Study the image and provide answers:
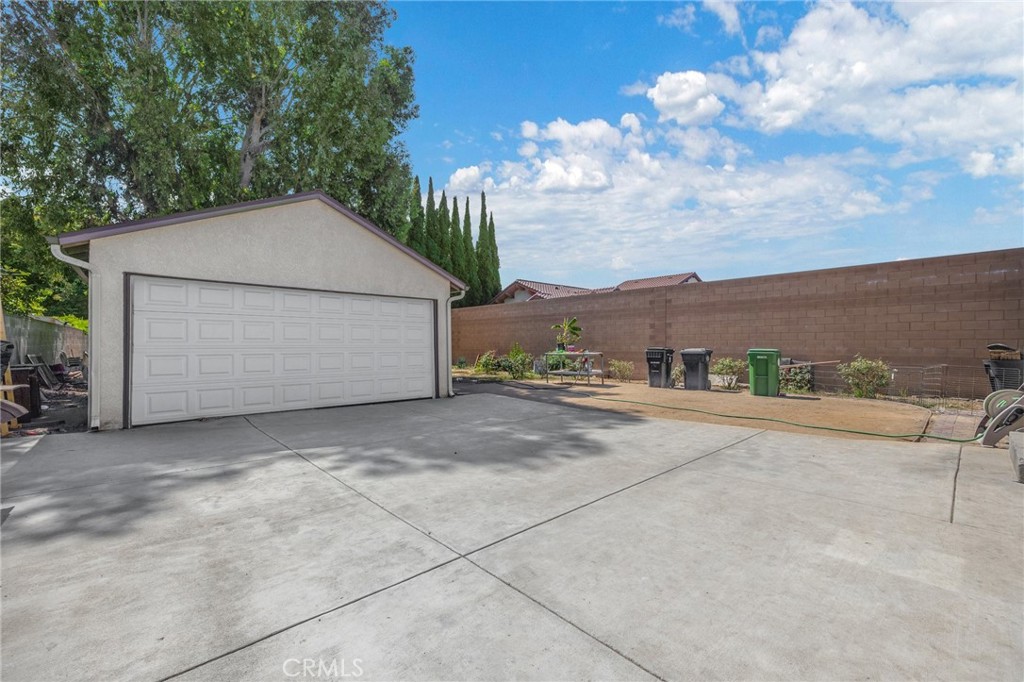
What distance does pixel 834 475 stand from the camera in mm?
4473

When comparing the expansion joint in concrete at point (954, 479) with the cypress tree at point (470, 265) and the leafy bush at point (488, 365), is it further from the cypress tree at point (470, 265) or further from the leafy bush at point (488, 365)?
the cypress tree at point (470, 265)

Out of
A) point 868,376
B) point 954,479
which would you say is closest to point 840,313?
point 868,376

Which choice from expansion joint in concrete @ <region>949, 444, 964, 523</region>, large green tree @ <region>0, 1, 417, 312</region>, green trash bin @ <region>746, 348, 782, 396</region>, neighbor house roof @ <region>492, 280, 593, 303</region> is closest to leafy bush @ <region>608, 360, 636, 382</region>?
green trash bin @ <region>746, 348, 782, 396</region>

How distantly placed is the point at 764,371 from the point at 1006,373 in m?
3.91

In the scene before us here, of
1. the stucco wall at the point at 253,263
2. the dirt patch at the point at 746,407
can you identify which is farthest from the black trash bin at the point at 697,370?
the stucco wall at the point at 253,263

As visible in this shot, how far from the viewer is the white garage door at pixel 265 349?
7305 millimetres

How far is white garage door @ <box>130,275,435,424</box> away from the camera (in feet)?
24.0

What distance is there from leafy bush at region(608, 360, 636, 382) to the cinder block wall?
0.28 meters

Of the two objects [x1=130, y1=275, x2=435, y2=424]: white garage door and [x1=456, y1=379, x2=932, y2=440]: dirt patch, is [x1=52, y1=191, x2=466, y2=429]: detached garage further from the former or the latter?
[x1=456, y1=379, x2=932, y2=440]: dirt patch

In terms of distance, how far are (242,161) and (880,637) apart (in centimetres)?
1681

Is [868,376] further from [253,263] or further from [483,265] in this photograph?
[483,265]
